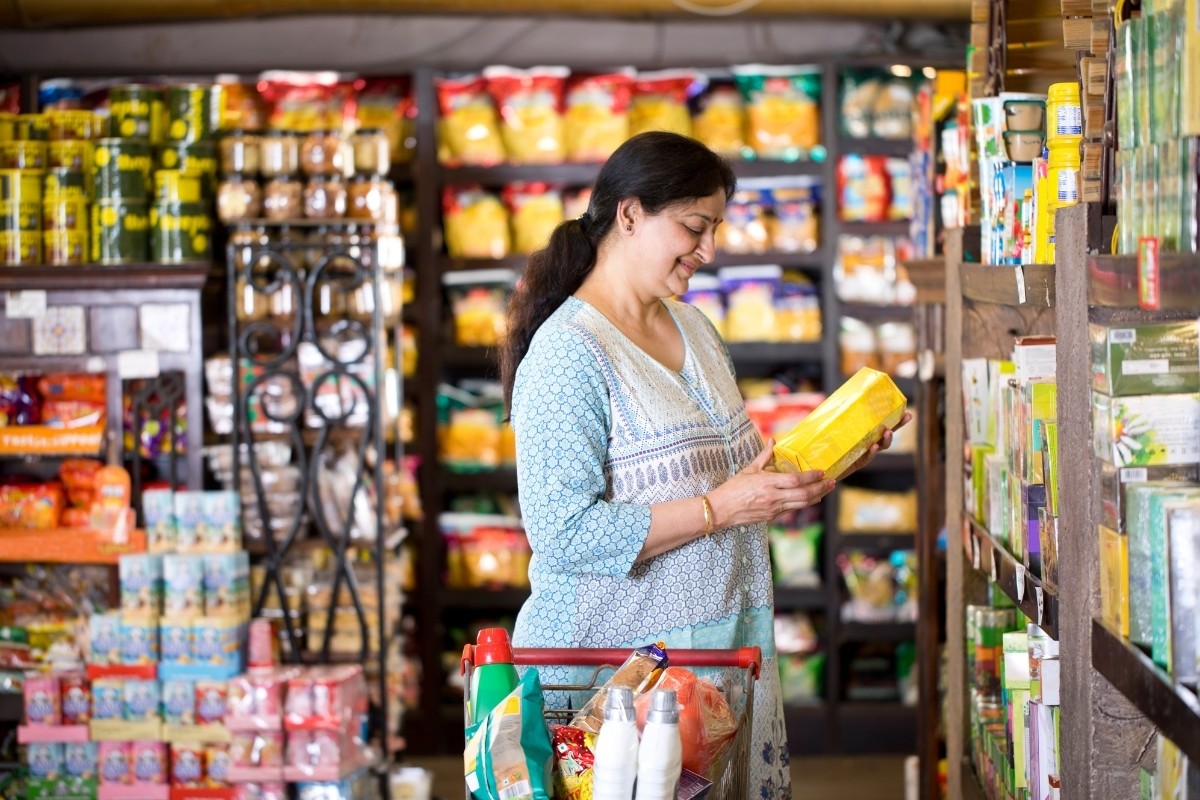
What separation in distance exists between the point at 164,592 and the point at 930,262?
2.35 m

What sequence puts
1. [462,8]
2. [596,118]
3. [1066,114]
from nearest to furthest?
[1066,114] → [462,8] → [596,118]

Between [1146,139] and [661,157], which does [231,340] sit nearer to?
[661,157]

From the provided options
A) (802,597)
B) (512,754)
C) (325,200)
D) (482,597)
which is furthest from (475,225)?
(512,754)

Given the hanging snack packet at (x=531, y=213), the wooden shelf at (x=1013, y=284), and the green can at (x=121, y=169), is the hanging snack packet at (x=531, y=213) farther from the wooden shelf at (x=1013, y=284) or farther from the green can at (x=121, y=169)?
the wooden shelf at (x=1013, y=284)

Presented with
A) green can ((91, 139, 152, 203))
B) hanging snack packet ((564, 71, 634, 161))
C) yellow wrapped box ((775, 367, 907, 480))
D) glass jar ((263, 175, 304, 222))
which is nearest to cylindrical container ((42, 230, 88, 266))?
green can ((91, 139, 152, 203))

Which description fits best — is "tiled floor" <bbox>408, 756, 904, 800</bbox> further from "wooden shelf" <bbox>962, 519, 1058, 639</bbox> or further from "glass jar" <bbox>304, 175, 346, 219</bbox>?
"wooden shelf" <bbox>962, 519, 1058, 639</bbox>

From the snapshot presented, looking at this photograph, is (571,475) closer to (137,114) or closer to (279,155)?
(279,155)

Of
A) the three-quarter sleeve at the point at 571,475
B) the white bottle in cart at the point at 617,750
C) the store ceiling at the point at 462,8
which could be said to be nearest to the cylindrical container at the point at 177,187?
the store ceiling at the point at 462,8

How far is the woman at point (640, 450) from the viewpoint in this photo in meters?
2.45

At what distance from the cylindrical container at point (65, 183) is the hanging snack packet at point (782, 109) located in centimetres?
245

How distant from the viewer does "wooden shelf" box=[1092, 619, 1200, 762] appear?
1471 millimetres

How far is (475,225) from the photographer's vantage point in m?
5.66

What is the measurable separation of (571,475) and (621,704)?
76 cm

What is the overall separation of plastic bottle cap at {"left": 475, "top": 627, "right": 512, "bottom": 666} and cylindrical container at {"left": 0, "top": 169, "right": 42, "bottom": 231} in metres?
2.97
